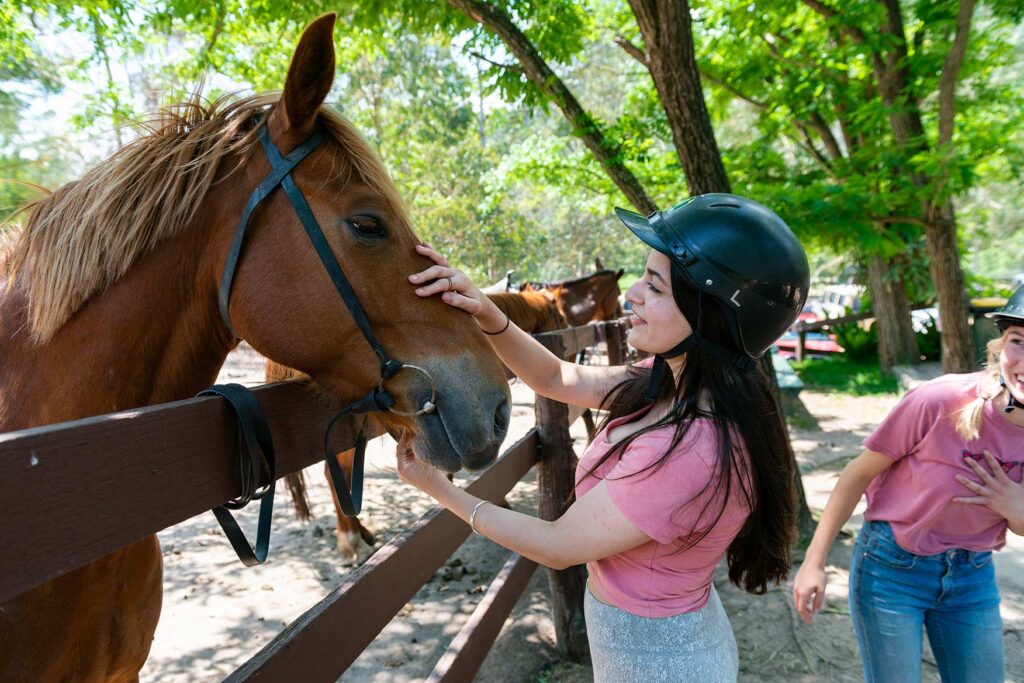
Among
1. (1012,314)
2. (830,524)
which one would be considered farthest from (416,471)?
(1012,314)

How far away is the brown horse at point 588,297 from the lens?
866cm

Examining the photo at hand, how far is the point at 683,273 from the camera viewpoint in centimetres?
161

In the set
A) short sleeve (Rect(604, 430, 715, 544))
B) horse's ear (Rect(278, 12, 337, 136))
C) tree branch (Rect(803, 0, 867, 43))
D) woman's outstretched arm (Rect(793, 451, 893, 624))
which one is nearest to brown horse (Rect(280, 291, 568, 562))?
horse's ear (Rect(278, 12, 337, 136))

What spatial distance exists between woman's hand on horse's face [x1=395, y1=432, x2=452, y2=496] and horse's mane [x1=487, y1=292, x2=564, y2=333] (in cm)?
433

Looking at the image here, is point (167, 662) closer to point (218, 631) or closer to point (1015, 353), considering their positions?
point (218, 631)

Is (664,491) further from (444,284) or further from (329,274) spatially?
(329,274)

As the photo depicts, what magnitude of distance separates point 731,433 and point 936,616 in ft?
4.58

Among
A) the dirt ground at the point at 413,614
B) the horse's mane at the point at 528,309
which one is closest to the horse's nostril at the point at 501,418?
the dirt ground at the point at 413,614

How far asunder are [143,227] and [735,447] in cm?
Result: 162

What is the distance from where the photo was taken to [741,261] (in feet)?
5.23

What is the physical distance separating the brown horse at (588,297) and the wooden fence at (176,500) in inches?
258

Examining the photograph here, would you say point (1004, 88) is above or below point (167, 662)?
above

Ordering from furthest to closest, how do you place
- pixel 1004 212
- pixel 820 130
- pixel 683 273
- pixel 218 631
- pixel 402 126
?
pixel 1004 212, pixel 402 126, pixel 820 130, pixel 218 631, pixel 683 273

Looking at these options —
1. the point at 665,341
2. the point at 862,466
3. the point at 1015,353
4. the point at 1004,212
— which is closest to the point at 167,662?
the point at 665,341
